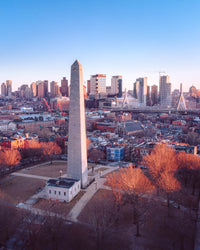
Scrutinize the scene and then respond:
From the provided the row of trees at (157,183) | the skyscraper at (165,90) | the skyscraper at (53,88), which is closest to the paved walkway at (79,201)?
the row of trees at (157,183)

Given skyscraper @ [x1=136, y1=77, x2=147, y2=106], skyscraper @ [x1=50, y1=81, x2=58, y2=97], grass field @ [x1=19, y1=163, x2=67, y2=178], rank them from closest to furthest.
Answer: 1. grass field @ [x1=19, y1=163, x2=67, y2=178]
2. skyscraper @ [x1=136, y1=77, x2=147, y2=106]
3. skyscraper @ [x1=50, y1=81, x2=58, y2=97]

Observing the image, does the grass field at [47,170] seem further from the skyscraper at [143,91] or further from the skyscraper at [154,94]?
the skyscraper at [154,94]

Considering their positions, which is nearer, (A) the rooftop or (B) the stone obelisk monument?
(A) the rooftop

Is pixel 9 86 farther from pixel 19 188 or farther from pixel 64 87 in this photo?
pixel 19 188

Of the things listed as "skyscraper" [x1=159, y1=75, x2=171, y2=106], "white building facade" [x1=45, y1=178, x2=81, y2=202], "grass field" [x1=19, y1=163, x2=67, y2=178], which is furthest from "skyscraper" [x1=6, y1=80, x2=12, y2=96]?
"white building facade" [x1=45, y1=178, x2=81, y2=202]

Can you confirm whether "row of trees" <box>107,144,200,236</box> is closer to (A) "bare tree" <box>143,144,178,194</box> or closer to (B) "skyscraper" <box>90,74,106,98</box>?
(A) "bare tree" <box>143,144,178,194</box>

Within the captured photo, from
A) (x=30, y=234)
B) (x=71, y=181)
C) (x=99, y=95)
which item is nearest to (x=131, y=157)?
(x=71, y=181)

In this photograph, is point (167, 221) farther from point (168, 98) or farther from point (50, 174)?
point (168, 98)
